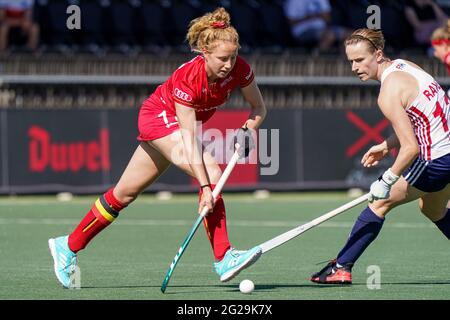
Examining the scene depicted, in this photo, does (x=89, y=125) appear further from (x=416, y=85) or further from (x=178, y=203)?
(x=416, y=85)

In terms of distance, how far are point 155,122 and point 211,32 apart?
74 centimetres

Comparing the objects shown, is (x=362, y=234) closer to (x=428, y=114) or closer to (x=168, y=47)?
(x=428, y=114)

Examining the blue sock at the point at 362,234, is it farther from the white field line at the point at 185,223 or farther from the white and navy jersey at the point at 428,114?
the white field line at the point at 185,223

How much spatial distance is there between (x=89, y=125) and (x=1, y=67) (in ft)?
5.95

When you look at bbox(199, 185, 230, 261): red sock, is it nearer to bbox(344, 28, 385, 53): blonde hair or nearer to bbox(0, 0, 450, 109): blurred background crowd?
bbox(344, 28, 385, 53): blonde hair

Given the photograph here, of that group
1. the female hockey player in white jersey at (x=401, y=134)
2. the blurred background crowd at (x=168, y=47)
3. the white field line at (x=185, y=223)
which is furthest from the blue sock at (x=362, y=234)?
→ the blurred background crowd at (x=168, y=47)

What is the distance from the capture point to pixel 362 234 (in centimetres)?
837

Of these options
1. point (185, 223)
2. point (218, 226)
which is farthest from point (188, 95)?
point (185, 223)

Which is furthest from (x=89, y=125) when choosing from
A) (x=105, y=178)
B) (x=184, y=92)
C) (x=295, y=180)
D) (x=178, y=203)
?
(x=184, y=92)

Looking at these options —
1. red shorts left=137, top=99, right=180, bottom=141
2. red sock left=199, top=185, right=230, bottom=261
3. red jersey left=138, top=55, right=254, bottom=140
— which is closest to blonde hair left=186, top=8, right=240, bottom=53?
red jersey left=138, top=55, right=254, bottom=140

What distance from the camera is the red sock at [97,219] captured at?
27.9ft

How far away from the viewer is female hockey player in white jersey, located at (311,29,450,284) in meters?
7.80

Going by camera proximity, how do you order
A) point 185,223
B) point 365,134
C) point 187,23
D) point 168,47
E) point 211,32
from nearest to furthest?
point 211,32
point 185,223
point 365,134
point 168,47
point 187,23

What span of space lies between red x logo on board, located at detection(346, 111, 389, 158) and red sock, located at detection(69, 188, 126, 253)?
10.4 m
